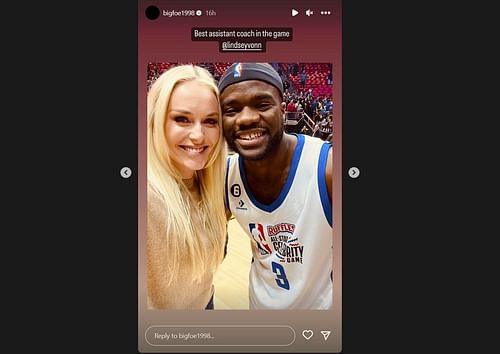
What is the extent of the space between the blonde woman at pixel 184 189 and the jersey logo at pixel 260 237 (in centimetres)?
19

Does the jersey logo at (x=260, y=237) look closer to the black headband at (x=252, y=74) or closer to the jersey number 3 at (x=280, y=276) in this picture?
the jersey number 3 at (x=280, y=276)

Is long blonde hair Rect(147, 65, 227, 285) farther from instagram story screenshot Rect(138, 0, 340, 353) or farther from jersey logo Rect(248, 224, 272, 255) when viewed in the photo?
jersey logo Rect(248, 224, 272, 255)

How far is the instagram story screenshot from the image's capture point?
4.12m

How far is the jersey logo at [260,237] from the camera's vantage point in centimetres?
427

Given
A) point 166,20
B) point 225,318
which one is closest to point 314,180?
point 225,318

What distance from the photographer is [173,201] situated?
420 cm

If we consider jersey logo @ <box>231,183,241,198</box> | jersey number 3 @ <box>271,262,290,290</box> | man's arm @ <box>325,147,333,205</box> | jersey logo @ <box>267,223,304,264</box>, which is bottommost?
jersey number 3 @ <box>271,262,290,290</box>

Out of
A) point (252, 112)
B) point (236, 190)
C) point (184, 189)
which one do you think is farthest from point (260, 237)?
point (252, 112)

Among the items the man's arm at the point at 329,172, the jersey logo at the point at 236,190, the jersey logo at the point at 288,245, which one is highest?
the man's arm at the point at 329,172

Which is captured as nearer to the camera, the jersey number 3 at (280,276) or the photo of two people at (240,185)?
the photo of two people at (240,185)

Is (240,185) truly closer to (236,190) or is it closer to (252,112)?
(236,190)

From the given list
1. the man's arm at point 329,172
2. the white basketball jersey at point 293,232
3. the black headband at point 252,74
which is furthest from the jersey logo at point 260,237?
the black headband at point 252,74

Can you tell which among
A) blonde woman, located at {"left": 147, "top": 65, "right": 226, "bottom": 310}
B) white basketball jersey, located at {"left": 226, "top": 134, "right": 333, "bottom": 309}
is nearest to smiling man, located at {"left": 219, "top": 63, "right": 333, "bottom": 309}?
white basketball jersey, located at {"left": 226, "top": 134, "right": 333, "bottom": 309}

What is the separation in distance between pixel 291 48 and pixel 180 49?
671 mm
